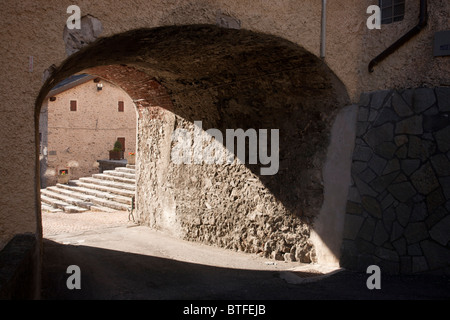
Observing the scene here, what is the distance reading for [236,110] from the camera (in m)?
7.80

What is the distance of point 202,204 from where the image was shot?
28.9 ft

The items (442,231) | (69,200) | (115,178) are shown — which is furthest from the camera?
(115,178)

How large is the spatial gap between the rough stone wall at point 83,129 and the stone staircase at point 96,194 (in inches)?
223

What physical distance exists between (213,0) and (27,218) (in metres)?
3.19

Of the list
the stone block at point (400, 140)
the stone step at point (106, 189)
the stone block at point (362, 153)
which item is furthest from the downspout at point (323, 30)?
the stone step at point (106, 189)

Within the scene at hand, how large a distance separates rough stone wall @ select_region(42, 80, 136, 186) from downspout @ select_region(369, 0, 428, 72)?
20.2 metres

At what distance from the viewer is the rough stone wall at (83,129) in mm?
24641

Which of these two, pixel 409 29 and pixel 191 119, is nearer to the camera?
pixel 409 29

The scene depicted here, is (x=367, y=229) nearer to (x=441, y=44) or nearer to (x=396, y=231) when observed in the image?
(x=396, y=231)

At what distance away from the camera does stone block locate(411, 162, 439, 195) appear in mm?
5535

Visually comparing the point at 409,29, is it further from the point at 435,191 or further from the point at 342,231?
the point at 342,231

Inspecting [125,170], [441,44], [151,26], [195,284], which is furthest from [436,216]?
[125,170]

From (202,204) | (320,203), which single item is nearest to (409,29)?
(320,203)

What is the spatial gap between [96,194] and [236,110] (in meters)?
9.80
